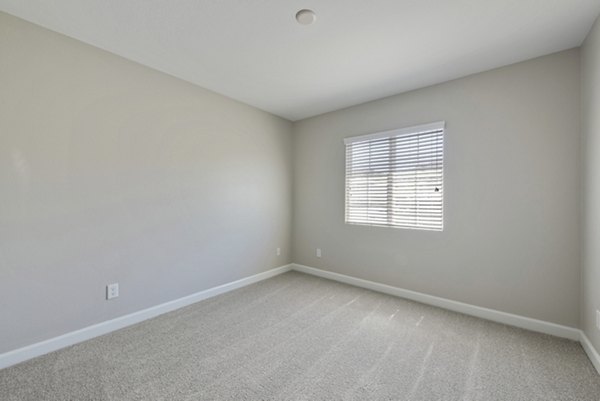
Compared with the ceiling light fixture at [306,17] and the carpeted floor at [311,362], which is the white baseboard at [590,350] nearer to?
the carpeted floor at [311,362]

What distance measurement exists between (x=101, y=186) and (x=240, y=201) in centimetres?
153

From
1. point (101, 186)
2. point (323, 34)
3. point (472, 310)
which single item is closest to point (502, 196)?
point (472, 310)

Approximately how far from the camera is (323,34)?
201 cm

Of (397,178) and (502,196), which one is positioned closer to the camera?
(502,196)

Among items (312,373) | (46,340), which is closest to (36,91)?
(46,340)

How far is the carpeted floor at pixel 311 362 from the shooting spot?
5.13 feet

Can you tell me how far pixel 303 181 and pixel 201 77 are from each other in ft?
6.66

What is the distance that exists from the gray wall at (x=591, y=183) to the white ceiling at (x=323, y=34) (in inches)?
9.8

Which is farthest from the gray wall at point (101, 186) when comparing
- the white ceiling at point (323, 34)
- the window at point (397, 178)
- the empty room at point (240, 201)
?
the window at point (397, 178)

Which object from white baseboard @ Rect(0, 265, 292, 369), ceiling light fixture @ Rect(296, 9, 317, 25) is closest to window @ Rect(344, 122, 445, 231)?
ceiling light fixture @ Rect(296, 9, 317, 25)

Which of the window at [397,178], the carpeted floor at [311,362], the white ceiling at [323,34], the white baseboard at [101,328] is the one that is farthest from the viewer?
the window at [397,178]

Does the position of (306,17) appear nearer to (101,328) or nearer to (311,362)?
(311,362)

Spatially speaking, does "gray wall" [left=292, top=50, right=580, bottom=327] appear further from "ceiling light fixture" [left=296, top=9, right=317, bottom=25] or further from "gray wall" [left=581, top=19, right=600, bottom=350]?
"ceiling light fixture" [left=296, top=9, right=317, bottom=25]

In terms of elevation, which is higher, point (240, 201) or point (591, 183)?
point (591, 183)
